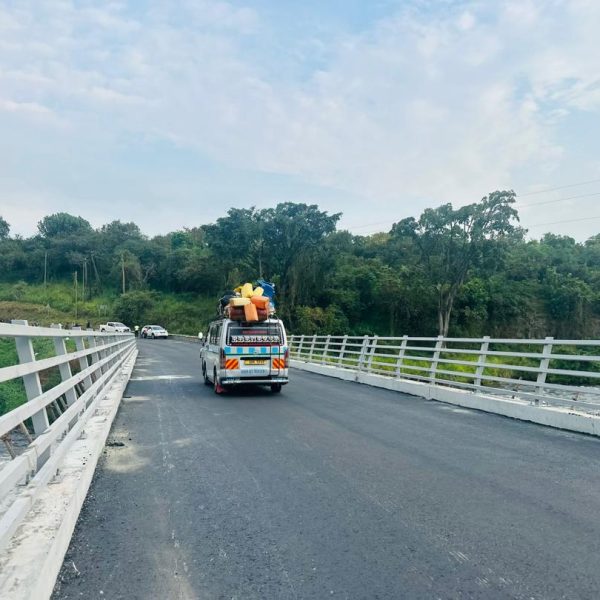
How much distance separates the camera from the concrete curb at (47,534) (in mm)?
2881

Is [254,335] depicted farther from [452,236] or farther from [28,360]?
[452,236]

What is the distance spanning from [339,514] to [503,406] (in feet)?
20.9

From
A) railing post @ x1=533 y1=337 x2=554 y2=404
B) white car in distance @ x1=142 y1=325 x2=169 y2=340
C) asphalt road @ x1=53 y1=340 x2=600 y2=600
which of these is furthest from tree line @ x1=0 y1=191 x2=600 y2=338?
asphalt road @ x1=53 y1=340 x2=600 y2=600

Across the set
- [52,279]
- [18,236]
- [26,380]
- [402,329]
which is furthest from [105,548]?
[18,236]

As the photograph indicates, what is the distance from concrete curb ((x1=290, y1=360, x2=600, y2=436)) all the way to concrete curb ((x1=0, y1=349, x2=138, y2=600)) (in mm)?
6932

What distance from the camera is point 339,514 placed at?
473cm

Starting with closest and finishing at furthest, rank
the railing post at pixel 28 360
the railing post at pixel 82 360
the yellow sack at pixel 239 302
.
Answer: the railing post at pixel 28 360, the railing post at pixel 82 360, the yellow sack at pixel 239 302

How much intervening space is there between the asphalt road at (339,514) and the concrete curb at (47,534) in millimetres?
196

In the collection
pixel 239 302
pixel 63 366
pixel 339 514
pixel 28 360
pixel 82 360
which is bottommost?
pixel 339 514

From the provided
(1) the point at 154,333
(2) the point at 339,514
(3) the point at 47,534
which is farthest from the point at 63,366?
(1) the point at 154,333

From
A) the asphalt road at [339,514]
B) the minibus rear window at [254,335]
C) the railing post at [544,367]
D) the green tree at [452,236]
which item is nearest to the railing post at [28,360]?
the asphalt road at [339,514]

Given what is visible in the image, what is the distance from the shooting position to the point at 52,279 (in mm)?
94688

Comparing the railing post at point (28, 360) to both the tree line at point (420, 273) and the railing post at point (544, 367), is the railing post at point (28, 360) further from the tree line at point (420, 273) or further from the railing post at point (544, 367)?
the tree line at point (420, 273)

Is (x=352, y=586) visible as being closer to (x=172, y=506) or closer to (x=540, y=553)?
(x=540, y=553)
